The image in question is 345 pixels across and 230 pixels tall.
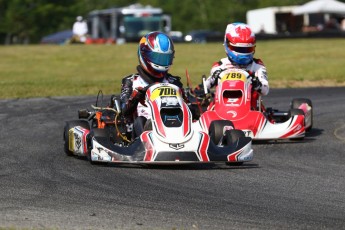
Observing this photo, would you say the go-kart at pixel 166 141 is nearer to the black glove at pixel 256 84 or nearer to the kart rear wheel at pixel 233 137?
the kart rear wheel at pixel 233 137

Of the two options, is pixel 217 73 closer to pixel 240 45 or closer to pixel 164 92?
pixel 240 45

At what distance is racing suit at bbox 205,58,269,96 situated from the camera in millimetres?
12102

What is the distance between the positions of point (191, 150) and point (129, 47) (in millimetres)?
24004

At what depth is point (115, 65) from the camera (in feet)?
91.6

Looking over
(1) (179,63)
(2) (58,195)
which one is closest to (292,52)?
(1) (179,63)

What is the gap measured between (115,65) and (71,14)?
28.2 m

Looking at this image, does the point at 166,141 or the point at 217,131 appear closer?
the point at 166,141

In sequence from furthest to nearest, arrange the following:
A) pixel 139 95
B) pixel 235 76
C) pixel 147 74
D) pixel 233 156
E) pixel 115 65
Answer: pixel 115 65
pixel 235 76
pixel 147 74
pixel 139 95
pixel 233 156

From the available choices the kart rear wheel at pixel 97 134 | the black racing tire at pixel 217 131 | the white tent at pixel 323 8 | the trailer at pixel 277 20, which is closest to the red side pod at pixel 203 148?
the black racing tire at pixel 217 131

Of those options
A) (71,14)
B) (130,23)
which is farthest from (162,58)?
(71,14)

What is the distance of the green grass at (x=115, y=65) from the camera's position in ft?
66.8

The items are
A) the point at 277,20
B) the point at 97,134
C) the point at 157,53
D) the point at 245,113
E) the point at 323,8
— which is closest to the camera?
the point at 97,134

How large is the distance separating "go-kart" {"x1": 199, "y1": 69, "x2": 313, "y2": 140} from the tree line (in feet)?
137

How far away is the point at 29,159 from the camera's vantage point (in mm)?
10148
